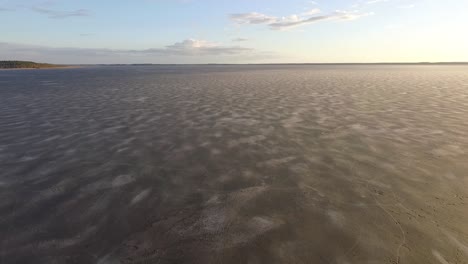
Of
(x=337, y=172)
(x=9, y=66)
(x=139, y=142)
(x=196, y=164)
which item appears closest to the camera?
(x=337, y=172)

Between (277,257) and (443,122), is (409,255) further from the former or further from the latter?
(443,122)

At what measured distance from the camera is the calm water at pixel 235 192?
5.49 m

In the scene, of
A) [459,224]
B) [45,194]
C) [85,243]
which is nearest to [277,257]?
[85,243]

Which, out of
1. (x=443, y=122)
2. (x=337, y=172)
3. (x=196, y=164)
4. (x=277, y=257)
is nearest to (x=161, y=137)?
(x=196, y=164)

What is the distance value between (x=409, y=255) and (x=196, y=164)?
252 inches

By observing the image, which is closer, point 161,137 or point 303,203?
point 303,203

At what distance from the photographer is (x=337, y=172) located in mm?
9031

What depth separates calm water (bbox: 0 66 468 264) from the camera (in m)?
5.49

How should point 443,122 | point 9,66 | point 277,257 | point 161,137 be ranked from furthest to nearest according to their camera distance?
point 9,66 < point 443,122 < point 161,137 < point 277,257

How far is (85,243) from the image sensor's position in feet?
18.5

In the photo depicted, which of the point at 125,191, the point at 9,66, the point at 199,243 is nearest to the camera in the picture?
the point at 199,243

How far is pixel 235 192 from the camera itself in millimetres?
7824

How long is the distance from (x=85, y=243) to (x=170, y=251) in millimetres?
1690

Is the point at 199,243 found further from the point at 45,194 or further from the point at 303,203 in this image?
the point at 45,194
